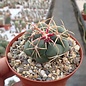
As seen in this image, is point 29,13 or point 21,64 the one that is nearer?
point 21,64

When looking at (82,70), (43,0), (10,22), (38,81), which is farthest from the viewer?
(43,0)

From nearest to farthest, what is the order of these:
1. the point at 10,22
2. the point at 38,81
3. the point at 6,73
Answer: the point at 38,81 < the point at 6,73 < the point at 10,22

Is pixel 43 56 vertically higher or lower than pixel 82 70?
higher

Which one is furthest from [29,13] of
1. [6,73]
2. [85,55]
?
[6,73]

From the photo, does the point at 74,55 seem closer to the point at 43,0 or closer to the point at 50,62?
the point at 50,62
